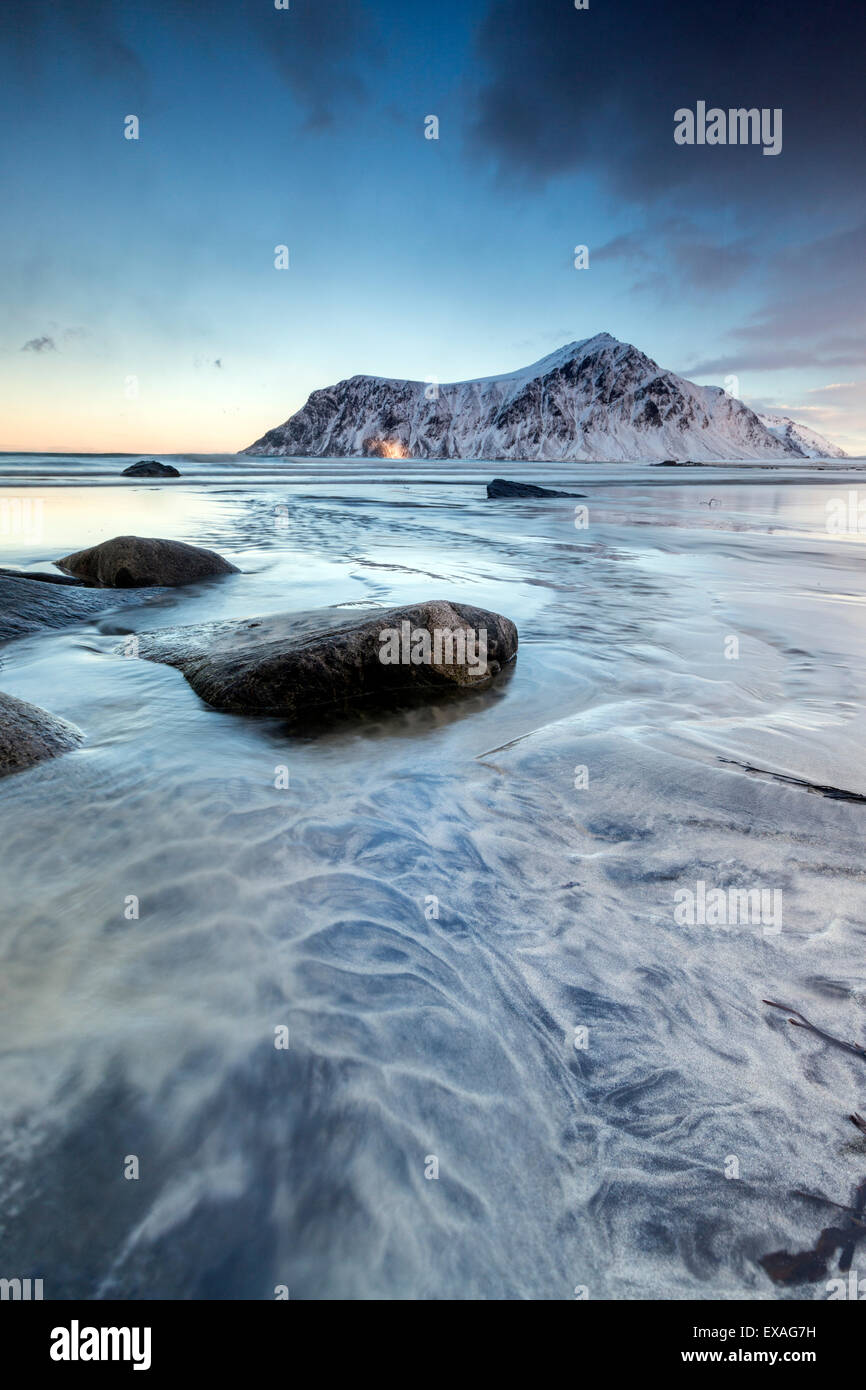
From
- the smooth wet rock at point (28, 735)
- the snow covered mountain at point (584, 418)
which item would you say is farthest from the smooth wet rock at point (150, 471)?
the snow covered mountain at point (584, 418)

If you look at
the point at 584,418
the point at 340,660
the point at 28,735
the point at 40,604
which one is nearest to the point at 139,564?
the point at 40,604

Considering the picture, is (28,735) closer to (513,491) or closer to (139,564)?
(139,564)

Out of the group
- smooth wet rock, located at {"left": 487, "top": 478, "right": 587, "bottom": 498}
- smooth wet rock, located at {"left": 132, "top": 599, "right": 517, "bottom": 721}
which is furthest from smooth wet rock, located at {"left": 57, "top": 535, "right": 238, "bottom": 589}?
smooth wet rock, located at {"left": 487, "top": 478, "right": 587, "bottom": 498}

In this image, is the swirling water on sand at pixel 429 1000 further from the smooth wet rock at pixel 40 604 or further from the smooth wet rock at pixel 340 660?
the smooth wet rock at pixel 40 604

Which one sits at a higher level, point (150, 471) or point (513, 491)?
point (150, 471)

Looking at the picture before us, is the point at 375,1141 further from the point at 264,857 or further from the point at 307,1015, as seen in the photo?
the point at 264,857

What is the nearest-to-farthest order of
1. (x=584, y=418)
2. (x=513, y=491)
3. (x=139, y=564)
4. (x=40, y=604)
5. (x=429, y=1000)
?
1. (x=429, y=1000)
2. (x=40, y=604)
3. (x=139, y=564)
4. (x=513, y=491)
5. (x=584, y=418)

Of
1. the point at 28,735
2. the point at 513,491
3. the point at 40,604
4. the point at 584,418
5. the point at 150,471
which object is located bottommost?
the point at 28,735

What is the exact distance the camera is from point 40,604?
632cm

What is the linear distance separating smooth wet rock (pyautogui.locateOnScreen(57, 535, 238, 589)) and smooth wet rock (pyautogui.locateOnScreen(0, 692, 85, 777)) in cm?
455

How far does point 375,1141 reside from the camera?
4.92ft

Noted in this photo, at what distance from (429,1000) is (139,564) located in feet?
24.3

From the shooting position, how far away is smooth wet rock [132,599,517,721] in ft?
13.8

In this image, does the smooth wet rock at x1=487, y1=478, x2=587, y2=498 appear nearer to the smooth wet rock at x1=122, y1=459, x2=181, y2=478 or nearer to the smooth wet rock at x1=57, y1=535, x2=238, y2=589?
the smooth wet rock at x1=57, y1=535, x2=238, y2=589
